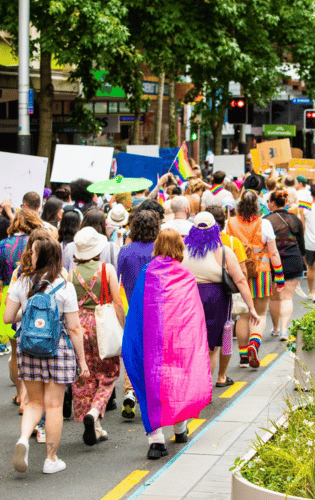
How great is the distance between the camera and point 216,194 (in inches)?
508

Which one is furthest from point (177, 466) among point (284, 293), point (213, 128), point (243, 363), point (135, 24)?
point (213, 128)

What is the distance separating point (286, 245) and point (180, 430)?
170 inches

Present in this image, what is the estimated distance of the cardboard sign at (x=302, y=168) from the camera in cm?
1841

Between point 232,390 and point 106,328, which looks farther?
point 232,390

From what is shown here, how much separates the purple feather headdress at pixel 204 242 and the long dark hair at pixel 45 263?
6.40 ft

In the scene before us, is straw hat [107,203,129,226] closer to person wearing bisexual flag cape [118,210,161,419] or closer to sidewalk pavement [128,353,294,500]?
person wearing bisexual flag cape [118,210,161,419]

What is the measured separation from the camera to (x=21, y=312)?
19.8 feet

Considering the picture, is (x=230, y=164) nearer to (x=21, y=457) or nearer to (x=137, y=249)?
(x=137, y=249)

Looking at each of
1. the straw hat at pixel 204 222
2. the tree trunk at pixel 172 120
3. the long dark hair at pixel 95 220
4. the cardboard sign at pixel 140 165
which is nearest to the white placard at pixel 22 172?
the cardboard sign at pixel 140 165

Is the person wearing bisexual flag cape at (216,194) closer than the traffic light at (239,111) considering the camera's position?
Yes

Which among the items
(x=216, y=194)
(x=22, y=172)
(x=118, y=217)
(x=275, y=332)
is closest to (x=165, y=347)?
(x=118, y=217)

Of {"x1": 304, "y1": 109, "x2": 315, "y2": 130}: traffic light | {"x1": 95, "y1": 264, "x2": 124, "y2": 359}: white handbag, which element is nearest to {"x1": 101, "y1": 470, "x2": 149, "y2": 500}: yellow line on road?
{"x1": 95, "y1": 264, "x2": 124, "y2": 359}: white handbag

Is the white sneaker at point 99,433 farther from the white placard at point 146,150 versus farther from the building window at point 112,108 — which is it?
the building window at point 112,108

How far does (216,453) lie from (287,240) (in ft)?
15.3
